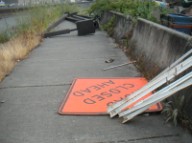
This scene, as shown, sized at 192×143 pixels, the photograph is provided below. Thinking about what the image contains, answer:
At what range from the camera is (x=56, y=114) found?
16.8 feet

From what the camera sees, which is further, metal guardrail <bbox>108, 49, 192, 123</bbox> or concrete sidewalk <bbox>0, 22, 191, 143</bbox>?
concrete sidewalk <bbox>0, 22, 191, 143</bbox>

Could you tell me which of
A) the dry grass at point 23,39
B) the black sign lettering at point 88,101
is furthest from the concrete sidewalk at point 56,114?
the black sign lettering at point 88,101

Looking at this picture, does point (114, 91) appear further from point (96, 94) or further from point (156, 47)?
point (156, 47)

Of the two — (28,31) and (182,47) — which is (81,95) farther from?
(28,31)

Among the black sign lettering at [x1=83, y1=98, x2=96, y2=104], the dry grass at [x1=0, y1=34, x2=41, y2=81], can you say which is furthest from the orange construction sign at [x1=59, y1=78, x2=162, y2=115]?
the dry grass at [x1=0, y1=34, x2=41, y2=81]

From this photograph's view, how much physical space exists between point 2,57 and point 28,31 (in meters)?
4.28

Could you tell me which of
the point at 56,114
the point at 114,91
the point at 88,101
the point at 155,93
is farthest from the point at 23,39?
the point at 155,93

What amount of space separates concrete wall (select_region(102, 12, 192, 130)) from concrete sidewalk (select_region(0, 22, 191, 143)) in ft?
1.03

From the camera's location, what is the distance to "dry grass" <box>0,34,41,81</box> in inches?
318

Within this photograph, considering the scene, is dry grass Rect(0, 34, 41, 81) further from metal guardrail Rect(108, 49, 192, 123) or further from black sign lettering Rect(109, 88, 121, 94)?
metal guardrail Rect(108, 49, 192, 123)

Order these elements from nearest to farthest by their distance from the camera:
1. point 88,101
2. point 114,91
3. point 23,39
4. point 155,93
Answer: point 155,93 → point 88,101 → point 114,91 → point 23,39

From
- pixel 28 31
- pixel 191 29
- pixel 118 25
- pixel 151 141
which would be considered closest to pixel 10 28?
pixel 28 31

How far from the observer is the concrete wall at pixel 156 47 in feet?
15.3

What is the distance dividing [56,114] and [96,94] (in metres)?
1.00
